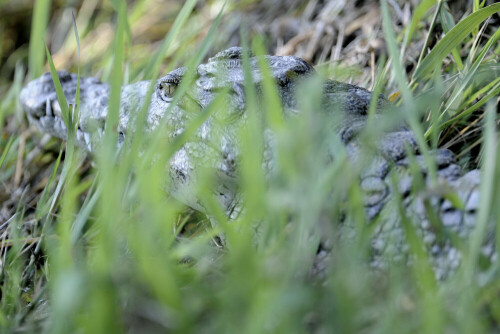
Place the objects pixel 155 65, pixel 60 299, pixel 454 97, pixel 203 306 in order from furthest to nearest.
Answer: pixel 155 65, pixel 454 97, pixel 203 306, pixel 60 299

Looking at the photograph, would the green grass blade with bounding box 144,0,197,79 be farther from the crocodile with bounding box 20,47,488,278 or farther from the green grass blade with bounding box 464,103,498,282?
the green grass blade with bounding box 464,103,498,282

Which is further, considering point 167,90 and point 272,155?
point 167,90

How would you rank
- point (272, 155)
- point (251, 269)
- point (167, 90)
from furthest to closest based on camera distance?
point (167, 90)
point (272, 155)
point (251, 269)

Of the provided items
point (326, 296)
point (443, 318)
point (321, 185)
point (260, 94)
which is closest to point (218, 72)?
point (260, 94)

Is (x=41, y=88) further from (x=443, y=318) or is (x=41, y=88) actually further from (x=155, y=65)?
(x=443, y=318)

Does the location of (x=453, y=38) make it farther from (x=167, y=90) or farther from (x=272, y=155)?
(x=167, y=90)

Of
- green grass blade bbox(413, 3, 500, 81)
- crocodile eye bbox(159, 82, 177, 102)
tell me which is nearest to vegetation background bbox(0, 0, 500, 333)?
green grass blade bbox(413, 3, 500, 81)

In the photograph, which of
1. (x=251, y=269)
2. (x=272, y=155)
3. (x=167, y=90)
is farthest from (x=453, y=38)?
(x=251, y=269)

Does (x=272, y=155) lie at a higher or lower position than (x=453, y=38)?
lower
